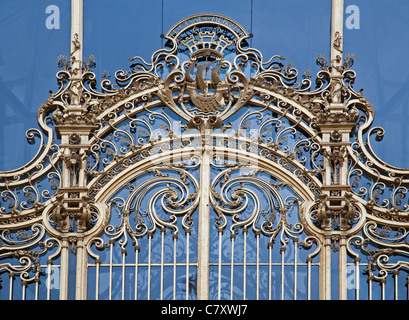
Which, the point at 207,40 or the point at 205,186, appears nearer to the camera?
the point at 205,186

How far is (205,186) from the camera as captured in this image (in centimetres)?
1655

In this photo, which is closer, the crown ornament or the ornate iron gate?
the ornate iron gate

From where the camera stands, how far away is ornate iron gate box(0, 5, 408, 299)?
16094 millimetres

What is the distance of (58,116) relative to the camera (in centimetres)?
1684

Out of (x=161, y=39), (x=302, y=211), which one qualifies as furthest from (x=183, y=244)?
(x=161, y=39)

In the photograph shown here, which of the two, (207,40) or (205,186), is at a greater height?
(207,40)

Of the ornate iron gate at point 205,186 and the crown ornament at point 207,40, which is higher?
the crown ornament at point 207,40

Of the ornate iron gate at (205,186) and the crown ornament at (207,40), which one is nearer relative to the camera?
the ornate iron gate at (205,186)

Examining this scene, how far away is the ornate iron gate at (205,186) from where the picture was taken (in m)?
16.1

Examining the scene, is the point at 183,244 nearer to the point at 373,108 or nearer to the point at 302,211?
the point at 302,211

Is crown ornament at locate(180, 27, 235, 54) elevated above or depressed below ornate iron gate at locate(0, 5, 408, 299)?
above

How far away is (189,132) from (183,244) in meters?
1.65
